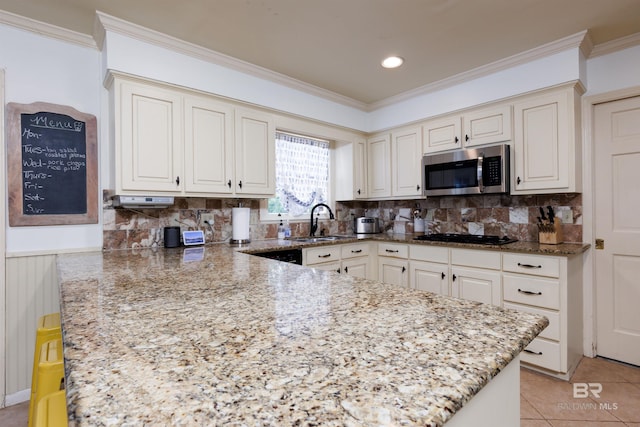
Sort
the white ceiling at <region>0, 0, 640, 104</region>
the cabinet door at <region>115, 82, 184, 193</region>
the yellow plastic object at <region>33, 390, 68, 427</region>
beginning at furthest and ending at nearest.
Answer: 1. the cabinet door at <region>115, 82, 184, 193</region>
2. the white ceiling at <region>0, 0, 640, 104</region>
3. the yellow plastic object at <region>33, 390, 68, 427</region>

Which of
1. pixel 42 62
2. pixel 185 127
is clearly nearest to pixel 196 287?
pixel 185 127

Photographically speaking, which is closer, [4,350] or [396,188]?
[4,350]

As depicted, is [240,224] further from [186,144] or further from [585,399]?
[585,399]

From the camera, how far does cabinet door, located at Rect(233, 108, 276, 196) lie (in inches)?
110

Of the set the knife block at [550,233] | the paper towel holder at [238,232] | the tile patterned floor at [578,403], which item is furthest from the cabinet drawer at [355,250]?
the tile patterned floor at [578,403]

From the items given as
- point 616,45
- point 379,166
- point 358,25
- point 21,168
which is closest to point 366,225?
point 379,166

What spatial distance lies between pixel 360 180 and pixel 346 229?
648 mm

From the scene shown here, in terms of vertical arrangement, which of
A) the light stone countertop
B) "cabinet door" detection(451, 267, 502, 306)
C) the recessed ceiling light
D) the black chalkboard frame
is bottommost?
"cabinet door" detection(451, 267, 502, 306)

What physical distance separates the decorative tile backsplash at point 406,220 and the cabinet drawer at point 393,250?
0.63 meters

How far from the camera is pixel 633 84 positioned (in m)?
2.44

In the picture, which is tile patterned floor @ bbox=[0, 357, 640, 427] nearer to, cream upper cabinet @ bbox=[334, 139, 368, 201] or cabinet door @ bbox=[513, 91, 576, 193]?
cabinet door @ bbox=[513, 91, 576, 193]

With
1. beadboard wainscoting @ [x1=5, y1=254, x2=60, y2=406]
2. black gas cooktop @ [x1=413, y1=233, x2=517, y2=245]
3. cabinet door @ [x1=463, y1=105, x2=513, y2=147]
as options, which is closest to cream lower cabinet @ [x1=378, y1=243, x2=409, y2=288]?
black gas cooktop @ [x1=413, y1=233, x2=517, y2=245]

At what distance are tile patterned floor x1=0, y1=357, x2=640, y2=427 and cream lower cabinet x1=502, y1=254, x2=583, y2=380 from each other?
0.12 meters

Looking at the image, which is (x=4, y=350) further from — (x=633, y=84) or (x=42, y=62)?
(x=633, y=84)
